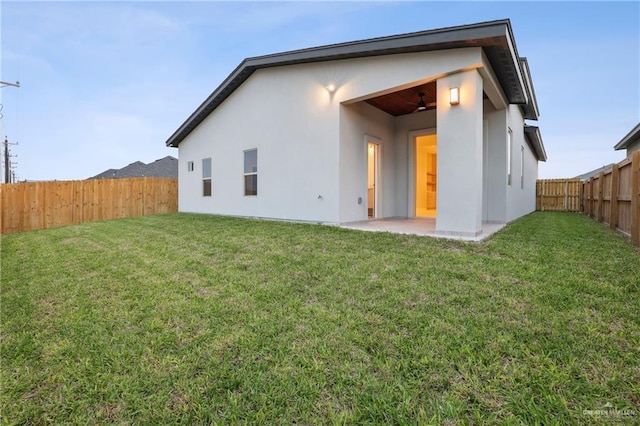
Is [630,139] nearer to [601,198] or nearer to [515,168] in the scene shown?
[601,198]

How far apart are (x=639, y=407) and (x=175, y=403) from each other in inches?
99.6

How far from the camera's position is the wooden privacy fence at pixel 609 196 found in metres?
5.25

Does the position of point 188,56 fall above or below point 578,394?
above

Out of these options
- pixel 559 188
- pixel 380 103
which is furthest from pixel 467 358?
pixel 559 188

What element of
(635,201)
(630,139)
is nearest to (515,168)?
(635,201)

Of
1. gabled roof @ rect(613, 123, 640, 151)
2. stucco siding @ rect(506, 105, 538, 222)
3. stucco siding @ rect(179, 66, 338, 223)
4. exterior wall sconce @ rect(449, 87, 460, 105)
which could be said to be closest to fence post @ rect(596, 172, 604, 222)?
stucco siding @ rect(506, 105, 538, 222)

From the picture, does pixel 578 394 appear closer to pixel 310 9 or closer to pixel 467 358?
pixel 467 358

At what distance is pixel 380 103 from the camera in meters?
7.98

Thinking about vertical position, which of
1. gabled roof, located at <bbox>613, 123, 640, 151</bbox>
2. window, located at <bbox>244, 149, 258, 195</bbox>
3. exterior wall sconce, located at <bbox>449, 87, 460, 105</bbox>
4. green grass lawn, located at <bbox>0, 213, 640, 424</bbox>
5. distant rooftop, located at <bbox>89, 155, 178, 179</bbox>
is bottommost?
green grass lawn, located at <bbox>0, 213, 640, 424</bbox>

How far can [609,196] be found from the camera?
775 centimetres

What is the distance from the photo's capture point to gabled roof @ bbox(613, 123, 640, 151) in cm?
1211

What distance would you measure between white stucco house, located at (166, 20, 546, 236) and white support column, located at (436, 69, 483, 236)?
17mm

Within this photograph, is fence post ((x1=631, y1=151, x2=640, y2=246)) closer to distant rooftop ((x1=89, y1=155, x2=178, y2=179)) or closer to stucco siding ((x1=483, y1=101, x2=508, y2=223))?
stucco siding ((x1=483, y1=101, x2=508, y2=223))

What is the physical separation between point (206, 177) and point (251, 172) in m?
2.93
